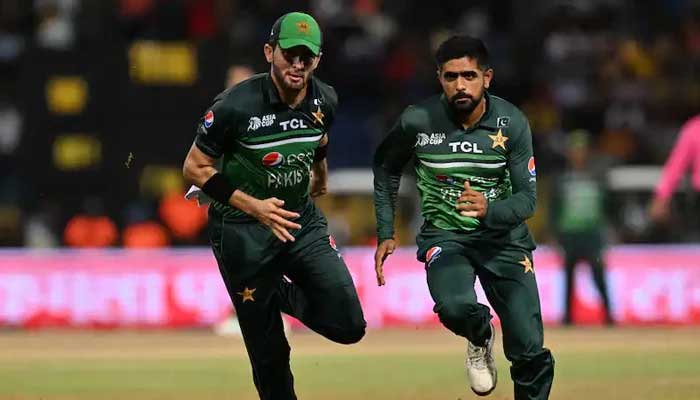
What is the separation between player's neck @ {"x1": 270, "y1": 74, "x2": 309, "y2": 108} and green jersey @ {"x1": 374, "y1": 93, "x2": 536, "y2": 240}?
0.70 meters

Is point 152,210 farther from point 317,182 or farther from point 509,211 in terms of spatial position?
point 509,211

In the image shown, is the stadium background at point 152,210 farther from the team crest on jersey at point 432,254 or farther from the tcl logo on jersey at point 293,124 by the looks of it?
the tcl logo on jersey at point 293,124

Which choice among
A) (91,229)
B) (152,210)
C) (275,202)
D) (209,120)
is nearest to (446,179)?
(275,202)

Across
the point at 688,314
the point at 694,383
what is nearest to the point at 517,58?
the point at 688,314

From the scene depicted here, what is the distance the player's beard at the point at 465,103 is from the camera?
29.8 feet

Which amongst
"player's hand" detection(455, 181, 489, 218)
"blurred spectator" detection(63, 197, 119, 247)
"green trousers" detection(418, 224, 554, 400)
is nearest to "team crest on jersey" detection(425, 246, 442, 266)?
"green trousers" detection(418, 224, 554, 400)

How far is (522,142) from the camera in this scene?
9125mm

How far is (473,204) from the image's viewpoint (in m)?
8.85

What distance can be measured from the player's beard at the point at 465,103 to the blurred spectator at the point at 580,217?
9.72 meters

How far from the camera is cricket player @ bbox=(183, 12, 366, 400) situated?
880cm

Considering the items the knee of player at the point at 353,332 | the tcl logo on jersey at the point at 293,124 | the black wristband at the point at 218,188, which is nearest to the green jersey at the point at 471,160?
the tcl logo on jersey at the point at 293,124

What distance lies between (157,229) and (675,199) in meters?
6.40

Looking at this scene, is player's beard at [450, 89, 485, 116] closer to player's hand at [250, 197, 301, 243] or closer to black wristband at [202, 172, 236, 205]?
player's hand at [250, 197, 301, 243]

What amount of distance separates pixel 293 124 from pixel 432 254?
1.15 meters
